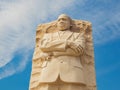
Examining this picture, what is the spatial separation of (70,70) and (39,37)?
7.19 feet

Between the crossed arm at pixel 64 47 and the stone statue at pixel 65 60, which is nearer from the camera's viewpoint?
the stone statue at pixel 65 60

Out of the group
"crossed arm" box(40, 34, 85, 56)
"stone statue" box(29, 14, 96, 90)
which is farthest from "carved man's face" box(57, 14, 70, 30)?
"crossed arm" box(40, 34, 85, 56)

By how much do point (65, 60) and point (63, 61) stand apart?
0.23 feet

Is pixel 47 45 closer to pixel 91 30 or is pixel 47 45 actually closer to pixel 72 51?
pixel 72 51

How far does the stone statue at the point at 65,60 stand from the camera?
711 cm

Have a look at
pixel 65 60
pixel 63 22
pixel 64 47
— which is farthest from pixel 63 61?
pixel 63 22

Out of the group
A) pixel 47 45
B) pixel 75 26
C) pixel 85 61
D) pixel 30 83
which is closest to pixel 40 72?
pixel 30 83

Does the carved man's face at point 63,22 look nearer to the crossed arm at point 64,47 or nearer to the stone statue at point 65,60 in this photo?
the stone statue at point 65,60

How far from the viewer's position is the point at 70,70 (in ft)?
23.4

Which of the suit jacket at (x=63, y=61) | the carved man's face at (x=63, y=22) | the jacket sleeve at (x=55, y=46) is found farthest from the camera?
the carved man's face at (x=63, y=22)

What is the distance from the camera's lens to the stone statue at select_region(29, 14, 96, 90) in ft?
23.3

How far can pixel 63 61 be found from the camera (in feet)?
24.0

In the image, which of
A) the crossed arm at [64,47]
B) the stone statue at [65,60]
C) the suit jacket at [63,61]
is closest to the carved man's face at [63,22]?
the stone statue at [65,60]

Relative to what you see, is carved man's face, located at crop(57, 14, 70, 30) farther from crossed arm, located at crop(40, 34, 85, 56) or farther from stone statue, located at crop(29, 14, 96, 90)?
crossed arm, located at crop(40, 34, 85, 56)
